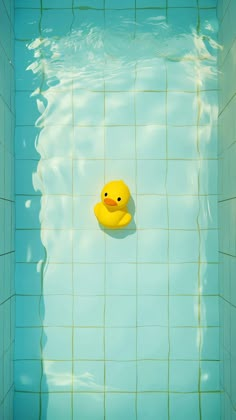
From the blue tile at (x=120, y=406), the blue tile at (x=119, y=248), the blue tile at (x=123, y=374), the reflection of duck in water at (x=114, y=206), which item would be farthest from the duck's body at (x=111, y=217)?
the blue tile at (x=120, y=406)

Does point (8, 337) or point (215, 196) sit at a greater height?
point (215, 196)

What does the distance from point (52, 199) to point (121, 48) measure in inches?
Answer: 30.5

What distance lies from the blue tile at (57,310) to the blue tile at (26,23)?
1226 mm

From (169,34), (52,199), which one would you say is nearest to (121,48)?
(169,34)

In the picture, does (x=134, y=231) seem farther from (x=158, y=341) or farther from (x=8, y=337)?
(x=8, y=337)

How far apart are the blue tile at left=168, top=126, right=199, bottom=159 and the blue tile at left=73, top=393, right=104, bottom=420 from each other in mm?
1163

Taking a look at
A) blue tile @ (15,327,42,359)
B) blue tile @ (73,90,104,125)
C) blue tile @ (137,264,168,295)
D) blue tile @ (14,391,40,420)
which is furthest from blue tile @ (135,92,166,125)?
blue tile @ (14,391,40,420)

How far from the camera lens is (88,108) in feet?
7.08

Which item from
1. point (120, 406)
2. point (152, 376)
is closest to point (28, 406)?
point (120, 406)

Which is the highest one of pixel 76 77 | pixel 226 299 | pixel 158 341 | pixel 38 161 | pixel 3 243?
pixel 76 77

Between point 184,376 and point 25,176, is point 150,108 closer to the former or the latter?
point 25,176

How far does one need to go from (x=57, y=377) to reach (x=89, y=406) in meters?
0.20

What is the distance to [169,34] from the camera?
2158 millimetres

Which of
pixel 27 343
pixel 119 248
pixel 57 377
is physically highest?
pixel 119 248
